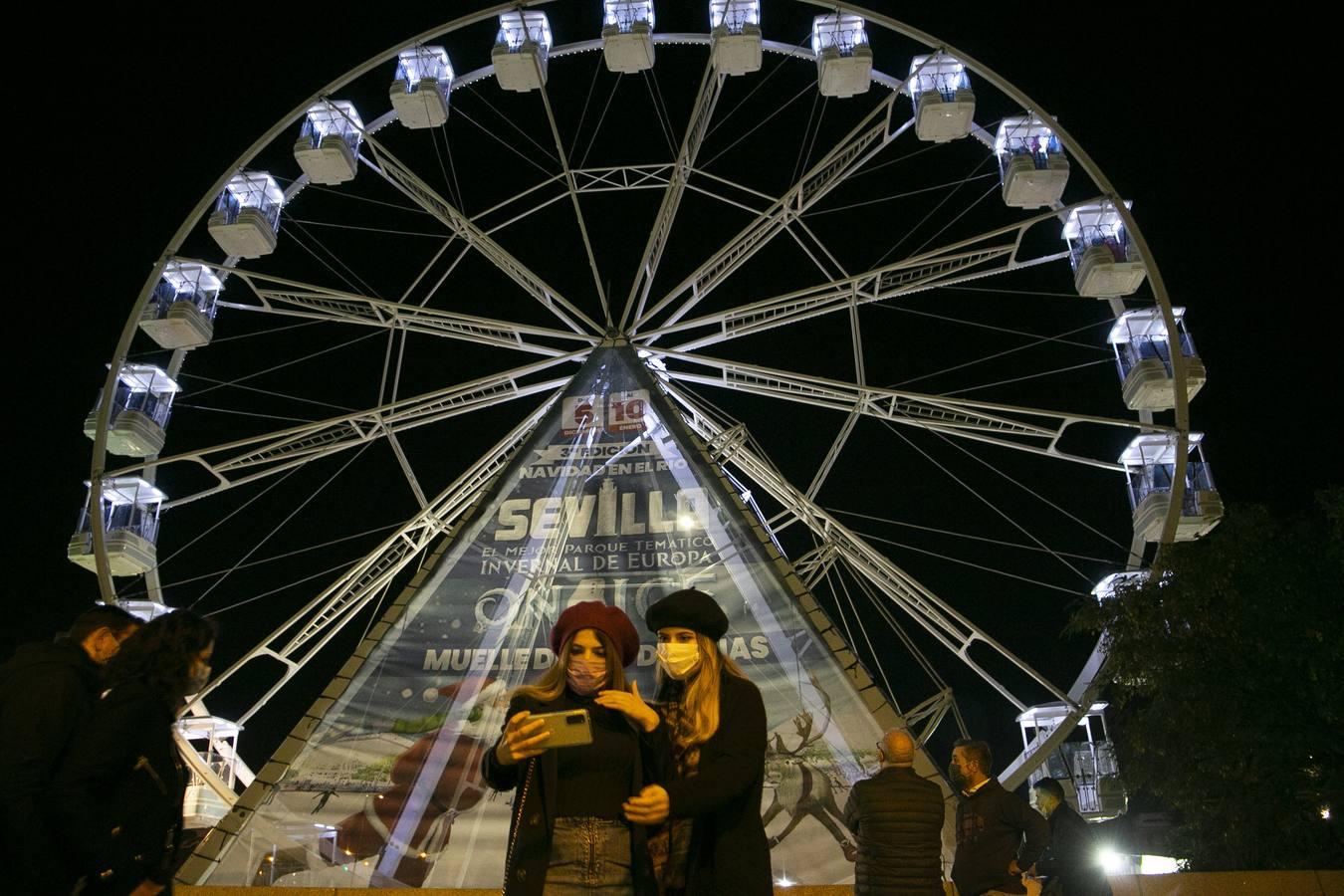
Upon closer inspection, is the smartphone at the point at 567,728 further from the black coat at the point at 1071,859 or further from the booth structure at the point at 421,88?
the booth structure at the point at 421,88

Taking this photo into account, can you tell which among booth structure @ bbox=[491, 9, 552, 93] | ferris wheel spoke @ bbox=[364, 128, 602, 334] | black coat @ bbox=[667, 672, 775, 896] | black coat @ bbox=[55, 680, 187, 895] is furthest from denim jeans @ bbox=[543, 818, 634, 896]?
booth structure @ bbox=[491, 9, 552, 93]

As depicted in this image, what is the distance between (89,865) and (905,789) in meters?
3.40

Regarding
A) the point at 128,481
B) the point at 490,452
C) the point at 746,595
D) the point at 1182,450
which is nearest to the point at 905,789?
the point at 746,595

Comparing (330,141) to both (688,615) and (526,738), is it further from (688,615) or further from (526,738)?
(526,738)

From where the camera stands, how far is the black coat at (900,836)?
5.45 m

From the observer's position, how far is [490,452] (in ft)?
47.9

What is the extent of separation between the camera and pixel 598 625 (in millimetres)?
3699

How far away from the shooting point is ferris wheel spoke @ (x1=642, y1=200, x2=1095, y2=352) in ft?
51.6

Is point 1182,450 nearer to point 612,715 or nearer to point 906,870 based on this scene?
point 906,870

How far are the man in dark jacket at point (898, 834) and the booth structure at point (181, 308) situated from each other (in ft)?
44.2

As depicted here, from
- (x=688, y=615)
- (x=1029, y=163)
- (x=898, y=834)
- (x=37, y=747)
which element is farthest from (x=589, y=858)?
(x=1029, y=163)

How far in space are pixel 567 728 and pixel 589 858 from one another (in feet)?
1.27

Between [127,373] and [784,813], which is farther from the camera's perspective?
[127,373]

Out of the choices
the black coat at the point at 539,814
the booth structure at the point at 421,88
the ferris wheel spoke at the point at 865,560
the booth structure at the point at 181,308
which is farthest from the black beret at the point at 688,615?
the booth structure at the point at 421,88
